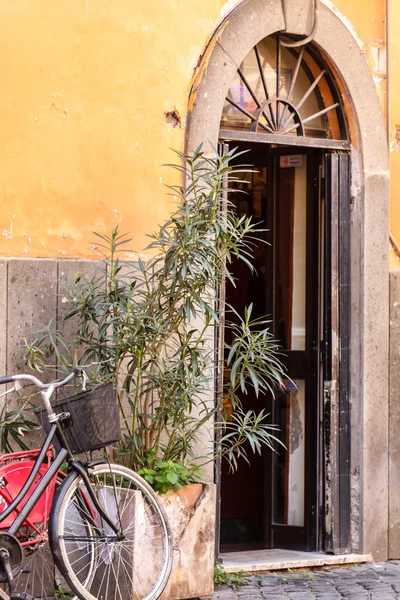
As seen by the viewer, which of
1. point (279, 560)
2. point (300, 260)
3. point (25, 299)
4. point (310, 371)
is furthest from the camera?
point (300, 260)

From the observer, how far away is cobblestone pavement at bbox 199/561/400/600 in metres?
6.54

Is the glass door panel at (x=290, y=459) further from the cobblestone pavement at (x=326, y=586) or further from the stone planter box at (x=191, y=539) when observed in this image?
the stone planter box at (x=191, y=539)

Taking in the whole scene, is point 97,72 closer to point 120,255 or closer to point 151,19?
point 151,19

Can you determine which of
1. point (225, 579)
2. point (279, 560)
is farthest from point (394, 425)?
point (225, 579)

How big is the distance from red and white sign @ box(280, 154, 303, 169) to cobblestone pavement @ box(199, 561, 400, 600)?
277cm

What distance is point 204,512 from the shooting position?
253 inches

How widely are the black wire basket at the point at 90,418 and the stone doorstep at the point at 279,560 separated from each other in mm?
1830

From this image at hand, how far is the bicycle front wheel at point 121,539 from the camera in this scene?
19.0ft

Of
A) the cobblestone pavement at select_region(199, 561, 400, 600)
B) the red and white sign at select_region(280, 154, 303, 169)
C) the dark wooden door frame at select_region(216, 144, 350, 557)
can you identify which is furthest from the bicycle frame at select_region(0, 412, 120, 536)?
the red and white sign at select_region(280, 154, 303, 169)

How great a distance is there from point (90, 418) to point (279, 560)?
2.33 meters

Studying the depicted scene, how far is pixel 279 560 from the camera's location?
7352 mm

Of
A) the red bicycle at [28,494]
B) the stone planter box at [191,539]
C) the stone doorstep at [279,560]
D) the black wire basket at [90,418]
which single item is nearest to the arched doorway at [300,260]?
the stone doorstep at [279,560]

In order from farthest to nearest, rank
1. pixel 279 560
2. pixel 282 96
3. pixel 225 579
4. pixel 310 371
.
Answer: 1. pixel 310 371
2. pixel 282 96
3. pixel 279 560
4. pixel 225 579

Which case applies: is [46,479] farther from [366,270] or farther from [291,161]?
[291,161]
